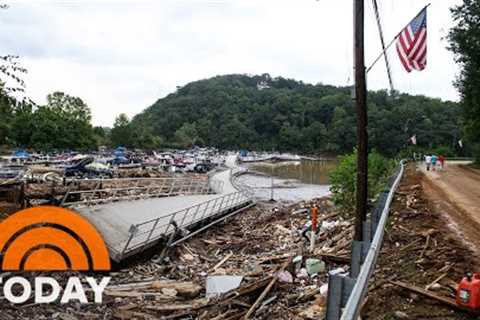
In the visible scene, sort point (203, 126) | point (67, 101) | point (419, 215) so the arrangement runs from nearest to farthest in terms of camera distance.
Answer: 1. point (419, 215)
2. point (67, 101)
3. point (203, 126)

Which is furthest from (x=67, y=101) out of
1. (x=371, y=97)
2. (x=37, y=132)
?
(x=371, y=97)

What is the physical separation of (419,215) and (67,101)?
121 metres

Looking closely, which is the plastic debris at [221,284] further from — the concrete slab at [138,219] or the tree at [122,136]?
the tree at [122,136]

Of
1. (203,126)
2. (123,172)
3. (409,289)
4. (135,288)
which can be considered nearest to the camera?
(409,289)

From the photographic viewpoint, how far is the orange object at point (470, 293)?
550cm

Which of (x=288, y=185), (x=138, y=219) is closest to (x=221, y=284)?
(x=138, y=219)

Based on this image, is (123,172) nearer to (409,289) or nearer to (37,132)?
(409,289)

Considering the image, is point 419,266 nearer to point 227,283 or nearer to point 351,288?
point 351,288

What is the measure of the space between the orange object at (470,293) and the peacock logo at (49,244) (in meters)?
9.80

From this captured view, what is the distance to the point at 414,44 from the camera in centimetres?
1214

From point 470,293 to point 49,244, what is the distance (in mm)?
10868

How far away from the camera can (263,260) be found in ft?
47.1

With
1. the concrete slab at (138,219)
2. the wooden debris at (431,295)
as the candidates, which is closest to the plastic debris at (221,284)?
the concrete slab at (138,219)

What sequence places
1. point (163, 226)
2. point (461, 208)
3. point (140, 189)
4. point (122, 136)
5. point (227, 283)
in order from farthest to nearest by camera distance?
point (122, 136) → point (140, 189) → point (163, 226) → point (461, 208) → point (227, 283)
